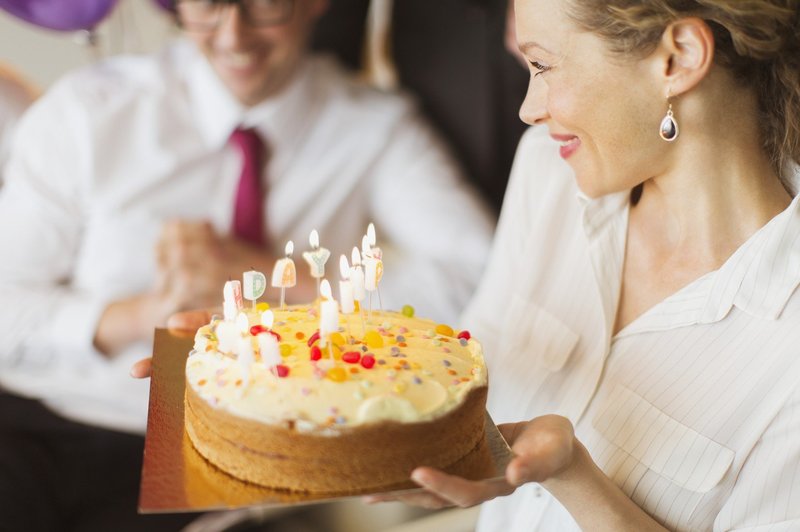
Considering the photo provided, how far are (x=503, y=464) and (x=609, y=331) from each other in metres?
0.41

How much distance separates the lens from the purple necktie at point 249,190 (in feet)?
8.70

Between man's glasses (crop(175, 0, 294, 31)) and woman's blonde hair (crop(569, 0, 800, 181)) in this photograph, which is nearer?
woman's blonde hair (crop(569, 0, 800, 181))

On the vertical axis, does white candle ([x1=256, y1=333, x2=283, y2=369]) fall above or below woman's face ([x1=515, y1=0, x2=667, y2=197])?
below

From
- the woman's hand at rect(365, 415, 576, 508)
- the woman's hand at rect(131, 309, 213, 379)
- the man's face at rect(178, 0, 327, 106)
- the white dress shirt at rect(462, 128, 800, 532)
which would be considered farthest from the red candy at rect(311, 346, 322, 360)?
the man's face at rect(178, 0, 327, 106)

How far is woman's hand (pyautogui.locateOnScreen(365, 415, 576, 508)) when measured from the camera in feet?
3.77

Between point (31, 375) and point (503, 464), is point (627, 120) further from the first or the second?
point (31, 375)

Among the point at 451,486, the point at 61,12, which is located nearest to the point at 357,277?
the point at 451,486

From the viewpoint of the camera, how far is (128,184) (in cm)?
261

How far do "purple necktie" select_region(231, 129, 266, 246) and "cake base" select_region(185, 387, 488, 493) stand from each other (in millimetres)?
1468

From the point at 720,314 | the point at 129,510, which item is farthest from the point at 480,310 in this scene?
the point at 129,510

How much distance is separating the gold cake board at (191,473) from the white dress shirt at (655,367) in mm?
289

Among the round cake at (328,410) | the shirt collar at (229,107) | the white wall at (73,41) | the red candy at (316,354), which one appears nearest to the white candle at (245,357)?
the round cake at (328,410)

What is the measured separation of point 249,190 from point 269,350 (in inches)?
60.3

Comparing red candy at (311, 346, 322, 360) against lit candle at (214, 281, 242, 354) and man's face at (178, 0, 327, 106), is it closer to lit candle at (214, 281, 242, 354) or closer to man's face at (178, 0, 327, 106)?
lit candle at (214, 281, 242, 354)
